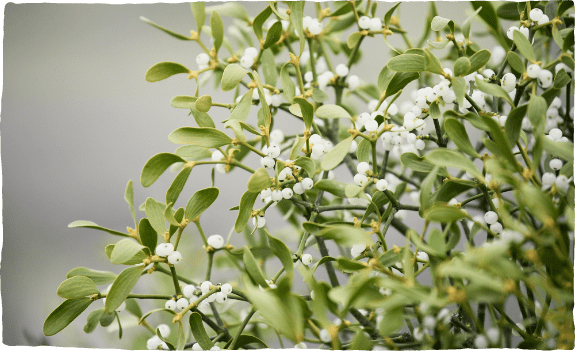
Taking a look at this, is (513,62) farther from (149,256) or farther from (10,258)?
(10,258)

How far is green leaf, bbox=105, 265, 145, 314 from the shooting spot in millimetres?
370

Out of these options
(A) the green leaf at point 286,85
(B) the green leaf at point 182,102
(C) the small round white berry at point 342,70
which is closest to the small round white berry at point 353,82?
(C) the small round white berry at point 342,70

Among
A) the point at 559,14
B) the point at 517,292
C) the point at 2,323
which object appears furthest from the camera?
the point at 2,323

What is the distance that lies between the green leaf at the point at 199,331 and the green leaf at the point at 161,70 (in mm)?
271

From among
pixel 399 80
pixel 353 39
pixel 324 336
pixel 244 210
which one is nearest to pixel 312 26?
pixel 353 39

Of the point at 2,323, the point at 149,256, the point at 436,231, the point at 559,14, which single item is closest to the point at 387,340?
the point at 436,231

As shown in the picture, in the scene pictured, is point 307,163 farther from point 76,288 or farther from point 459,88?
point 76,288

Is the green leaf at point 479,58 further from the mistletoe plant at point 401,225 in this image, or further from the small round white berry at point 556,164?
the small round white berry at point 556,164

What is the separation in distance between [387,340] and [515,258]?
0.46ft

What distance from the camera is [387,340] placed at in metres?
0.36

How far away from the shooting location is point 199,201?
16.0 inches

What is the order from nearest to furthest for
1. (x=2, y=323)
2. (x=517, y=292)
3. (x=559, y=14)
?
(x=517, y=292) → (x=559, y=14) → (x=2, y=323)

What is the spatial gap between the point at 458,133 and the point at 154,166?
299mm

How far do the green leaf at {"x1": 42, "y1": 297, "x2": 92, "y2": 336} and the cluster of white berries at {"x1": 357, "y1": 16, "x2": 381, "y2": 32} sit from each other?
0.46 metres
